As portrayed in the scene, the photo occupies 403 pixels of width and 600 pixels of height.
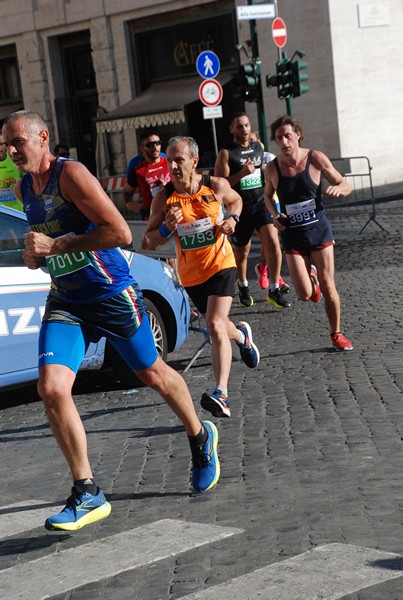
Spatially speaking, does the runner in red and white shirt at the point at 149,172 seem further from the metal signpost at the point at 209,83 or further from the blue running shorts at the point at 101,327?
the metal signpost at the point at 209,83

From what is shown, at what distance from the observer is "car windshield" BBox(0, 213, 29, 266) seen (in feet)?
28.7

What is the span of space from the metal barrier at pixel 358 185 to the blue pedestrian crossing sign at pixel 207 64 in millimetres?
3458

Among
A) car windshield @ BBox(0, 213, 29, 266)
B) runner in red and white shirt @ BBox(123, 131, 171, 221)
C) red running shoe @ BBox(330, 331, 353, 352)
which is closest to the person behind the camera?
car windshield @ BBox(0, 213, 29, 266)

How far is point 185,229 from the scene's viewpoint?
831 centimetres

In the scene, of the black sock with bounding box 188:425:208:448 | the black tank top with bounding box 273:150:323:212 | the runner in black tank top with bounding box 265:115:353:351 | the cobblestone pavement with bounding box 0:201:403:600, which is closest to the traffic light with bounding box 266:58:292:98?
the cobblestone pavement with bounding box 0:201:403:600

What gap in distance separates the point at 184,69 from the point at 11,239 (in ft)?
79.0

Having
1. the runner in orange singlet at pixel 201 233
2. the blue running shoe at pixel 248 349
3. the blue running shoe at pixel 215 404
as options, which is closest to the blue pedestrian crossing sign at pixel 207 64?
the blue running shoe at pixel 248 349

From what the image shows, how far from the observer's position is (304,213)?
10398 mm

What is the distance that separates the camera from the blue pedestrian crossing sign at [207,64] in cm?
2317

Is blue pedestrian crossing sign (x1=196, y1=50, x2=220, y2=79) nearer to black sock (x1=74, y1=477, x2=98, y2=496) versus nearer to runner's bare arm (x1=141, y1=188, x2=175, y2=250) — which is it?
runner's bare arm (x1=141, y1=188, x2=175, y2=250)

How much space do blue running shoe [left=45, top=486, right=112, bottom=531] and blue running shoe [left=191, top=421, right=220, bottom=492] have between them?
524mm

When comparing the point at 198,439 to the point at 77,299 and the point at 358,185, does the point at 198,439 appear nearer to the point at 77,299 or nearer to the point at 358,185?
the point at 77,299

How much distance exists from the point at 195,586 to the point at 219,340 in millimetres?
3312

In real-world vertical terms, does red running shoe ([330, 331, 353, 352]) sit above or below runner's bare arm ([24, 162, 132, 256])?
below
